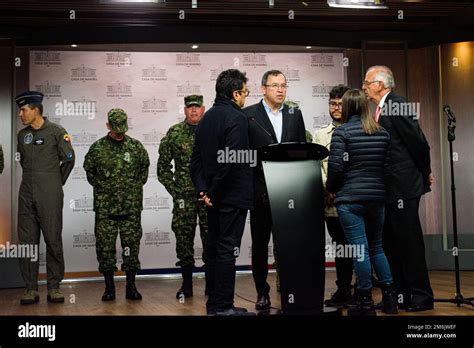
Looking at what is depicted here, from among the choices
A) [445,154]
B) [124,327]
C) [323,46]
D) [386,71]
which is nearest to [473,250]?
[445,154]

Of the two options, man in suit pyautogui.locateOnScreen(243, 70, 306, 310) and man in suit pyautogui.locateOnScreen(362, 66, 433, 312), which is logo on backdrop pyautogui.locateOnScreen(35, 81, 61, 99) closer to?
man in suit pyautogui.locateOnScreen(243, 70, 306, 310)

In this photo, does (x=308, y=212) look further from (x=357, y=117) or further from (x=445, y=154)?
(x=445, y=154)

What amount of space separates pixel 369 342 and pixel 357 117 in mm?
1610

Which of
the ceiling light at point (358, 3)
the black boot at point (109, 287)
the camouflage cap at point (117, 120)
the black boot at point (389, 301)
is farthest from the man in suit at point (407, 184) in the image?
the black boot at point (109, 287)

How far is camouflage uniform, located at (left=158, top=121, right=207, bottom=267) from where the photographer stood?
6.92 metres

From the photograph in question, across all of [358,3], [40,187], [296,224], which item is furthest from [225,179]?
[358,3]

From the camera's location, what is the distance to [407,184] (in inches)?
223

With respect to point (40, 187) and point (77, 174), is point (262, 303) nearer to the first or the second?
point (40, 187)

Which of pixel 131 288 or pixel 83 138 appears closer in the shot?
pixel 131 288

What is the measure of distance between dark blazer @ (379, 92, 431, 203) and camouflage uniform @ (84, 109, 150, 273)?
2.42m

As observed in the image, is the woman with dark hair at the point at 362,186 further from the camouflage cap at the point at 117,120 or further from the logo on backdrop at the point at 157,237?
the logo on backdrop at the point at 157,237

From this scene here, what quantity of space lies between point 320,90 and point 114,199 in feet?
10.7

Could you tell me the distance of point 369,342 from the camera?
499cm

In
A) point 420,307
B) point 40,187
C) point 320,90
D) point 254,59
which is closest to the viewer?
point 420,307
